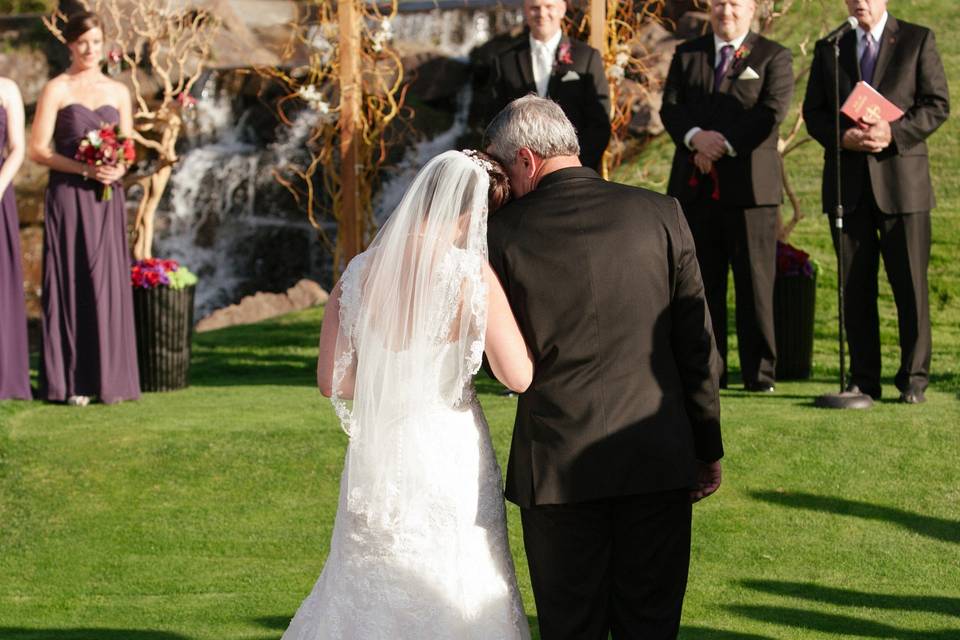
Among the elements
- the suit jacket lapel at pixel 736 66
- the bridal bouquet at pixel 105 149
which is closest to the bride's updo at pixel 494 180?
the suit jacket lapel at pixel 736 66

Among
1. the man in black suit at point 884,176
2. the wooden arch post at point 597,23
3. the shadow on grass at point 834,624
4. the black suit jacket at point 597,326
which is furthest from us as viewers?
the wooden arch post at point 597,23

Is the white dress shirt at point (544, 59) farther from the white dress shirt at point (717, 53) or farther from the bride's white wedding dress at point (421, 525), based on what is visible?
the bride's white wedding dress at point (421, 525)

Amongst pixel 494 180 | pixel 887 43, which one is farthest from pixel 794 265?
pixel 494 180

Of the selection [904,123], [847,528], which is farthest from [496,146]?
[904,123]

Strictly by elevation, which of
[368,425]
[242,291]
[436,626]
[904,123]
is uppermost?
[904,123]

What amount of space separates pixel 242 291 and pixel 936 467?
11.3 m

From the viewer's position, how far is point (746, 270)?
859cm

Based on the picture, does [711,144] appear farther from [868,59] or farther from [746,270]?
[868,59]

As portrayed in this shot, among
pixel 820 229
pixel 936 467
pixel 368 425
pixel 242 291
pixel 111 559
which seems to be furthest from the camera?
pixel 242 291

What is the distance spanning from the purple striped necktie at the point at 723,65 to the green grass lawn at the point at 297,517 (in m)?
1.90

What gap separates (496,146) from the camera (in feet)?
13.1

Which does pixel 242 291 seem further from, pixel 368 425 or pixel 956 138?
pixel 368 425

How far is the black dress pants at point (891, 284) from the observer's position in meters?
8.08

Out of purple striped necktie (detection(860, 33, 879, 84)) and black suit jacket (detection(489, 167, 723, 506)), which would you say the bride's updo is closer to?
black suit jacket (detection(489, 167, 723, 506))
